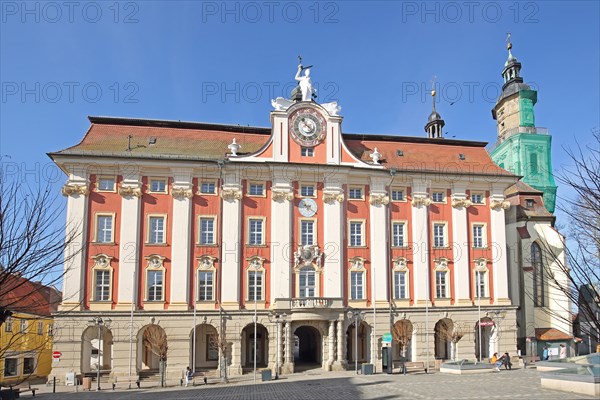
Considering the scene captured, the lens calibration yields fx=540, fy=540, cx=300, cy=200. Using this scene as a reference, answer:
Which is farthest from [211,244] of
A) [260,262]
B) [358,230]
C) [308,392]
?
[308,392]

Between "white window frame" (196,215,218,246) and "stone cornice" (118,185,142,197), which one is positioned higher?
"stone cornice" (118,185,142,197)

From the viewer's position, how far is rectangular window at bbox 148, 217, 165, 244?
39031 mm

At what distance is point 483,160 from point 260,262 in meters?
21.4

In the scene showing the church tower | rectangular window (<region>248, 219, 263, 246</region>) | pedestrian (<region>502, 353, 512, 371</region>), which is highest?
the church tower

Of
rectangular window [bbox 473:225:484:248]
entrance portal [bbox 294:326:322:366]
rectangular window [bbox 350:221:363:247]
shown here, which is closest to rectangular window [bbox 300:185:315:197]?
rectangular window [bbox 350:221:363:247]

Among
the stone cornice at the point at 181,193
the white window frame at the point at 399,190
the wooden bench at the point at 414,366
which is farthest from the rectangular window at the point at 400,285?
the stone cornice at the point at 181,193

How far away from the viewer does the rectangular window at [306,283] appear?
132 feet

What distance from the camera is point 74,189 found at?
38031 mm

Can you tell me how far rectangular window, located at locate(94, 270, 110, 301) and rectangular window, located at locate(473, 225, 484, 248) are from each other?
28422mm

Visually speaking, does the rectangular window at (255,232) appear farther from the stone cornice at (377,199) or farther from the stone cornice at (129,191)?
the stone cornice at (377,199)

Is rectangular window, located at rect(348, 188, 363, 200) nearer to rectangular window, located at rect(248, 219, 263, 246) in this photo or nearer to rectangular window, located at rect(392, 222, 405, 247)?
rectangular window, located at rect(392, 222, 405, 247)

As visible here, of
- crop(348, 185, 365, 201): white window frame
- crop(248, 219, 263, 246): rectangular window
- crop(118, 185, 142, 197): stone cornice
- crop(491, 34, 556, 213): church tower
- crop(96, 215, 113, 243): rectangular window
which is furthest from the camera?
crop(491, 34, 556, 213): church tower

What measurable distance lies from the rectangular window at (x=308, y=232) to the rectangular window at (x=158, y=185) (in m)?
10.6

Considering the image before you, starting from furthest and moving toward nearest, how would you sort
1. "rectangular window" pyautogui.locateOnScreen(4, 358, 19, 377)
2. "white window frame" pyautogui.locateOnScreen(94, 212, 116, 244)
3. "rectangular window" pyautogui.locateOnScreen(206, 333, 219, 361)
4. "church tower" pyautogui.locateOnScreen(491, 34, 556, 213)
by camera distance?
"church tower" pyautogui.locateOnScreen(491, 34, 556, 213), "rectangular window" pyautogui.locateOnScreen(4, 358, 19, 377), "rectangular window" pyautogui.locateOnScreen(206, 333, 219, 361), "white window frame" pyautogui.locateOnScreen(94, 212, 116, 244)
